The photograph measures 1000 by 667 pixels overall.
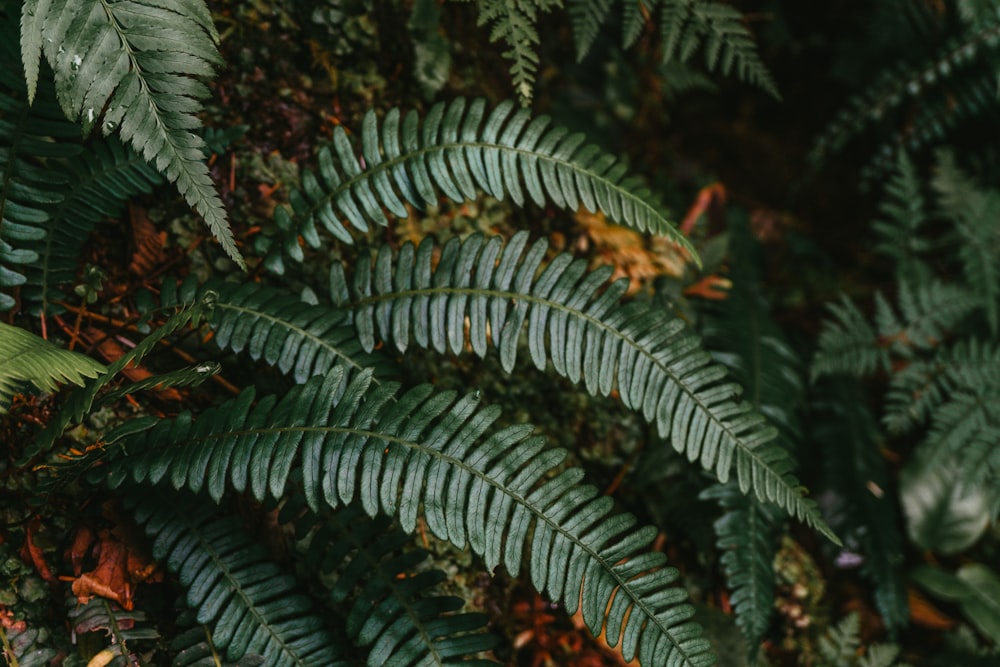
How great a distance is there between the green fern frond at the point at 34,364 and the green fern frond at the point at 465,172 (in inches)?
29.8

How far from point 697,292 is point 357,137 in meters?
1.50

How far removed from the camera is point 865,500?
2699 millimetres

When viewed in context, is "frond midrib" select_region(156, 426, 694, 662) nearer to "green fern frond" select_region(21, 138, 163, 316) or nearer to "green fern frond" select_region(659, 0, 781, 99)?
"green fern frond" select_region(21, 138, 163, 316)

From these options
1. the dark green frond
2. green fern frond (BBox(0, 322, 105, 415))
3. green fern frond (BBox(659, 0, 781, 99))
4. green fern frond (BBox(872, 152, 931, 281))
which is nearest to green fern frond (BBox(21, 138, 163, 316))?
→ green fern frond (BBox(0, 322, 105, 415))

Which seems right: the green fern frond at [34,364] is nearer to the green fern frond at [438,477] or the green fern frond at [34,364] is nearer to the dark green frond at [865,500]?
the green fern frond at [438,477]

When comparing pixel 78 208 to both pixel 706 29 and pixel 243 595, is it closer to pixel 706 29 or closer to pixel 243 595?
pixel 243 595

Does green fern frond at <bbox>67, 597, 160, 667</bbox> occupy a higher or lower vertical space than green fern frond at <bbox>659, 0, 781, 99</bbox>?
lower

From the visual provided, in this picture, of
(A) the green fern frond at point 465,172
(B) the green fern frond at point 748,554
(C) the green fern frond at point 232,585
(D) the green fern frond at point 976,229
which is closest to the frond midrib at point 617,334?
(A) the green fern frond at point 465,172

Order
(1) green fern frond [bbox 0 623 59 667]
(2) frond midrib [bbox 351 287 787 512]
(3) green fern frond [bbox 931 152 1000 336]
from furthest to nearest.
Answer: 1. (3) green fern frond [bbox 931 152 1000 336]
2. (2) frond midrib [bbox 351 287 787 512]
3. (1) green fern frond [bbox 0 623 59 667]

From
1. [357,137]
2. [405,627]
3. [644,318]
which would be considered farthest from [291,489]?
[357,137]

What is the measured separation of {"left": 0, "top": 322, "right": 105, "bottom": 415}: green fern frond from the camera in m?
1.29

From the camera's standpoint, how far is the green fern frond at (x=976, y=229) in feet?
9.96

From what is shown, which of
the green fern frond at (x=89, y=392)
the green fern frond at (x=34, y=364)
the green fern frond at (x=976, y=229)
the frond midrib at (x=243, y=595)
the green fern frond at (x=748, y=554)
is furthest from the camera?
the green fern frond at (x=976, y=229)

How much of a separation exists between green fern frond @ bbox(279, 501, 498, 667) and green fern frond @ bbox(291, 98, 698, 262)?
81 cm
